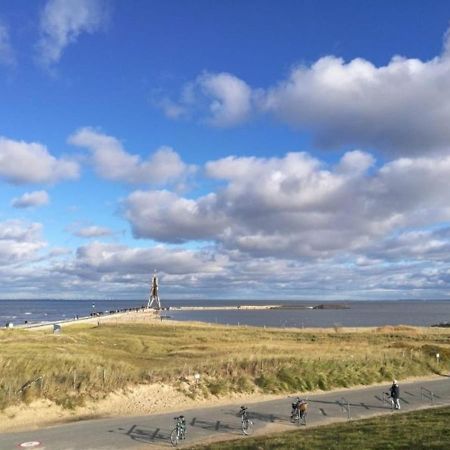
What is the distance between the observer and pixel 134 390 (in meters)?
32.1

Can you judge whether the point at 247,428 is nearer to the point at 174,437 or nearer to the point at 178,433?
the point at 178,433

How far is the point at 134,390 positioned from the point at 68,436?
26.9 feet

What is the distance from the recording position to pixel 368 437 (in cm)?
1992

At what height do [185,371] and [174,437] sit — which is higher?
[185,371]

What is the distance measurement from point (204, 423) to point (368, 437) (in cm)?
958

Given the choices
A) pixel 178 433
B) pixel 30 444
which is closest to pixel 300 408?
pixel 178 433

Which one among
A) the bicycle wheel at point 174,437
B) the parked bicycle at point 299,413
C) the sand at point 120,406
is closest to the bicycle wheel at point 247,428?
the parked bicycle at point 299,413

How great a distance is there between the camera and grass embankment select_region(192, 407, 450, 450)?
1817 cm

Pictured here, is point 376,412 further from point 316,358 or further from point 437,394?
point 316,358

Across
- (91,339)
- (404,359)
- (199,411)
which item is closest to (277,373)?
(199,411)

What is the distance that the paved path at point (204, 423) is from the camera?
2327 cm

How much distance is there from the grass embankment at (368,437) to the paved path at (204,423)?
319 centimetres

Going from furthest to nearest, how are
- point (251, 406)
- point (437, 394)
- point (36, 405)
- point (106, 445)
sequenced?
point (437, 394), point (251, 406), point (36, 405), point (106, 445)

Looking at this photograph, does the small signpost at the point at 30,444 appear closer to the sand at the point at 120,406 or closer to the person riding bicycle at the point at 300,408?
the sand at the point at 120,406
